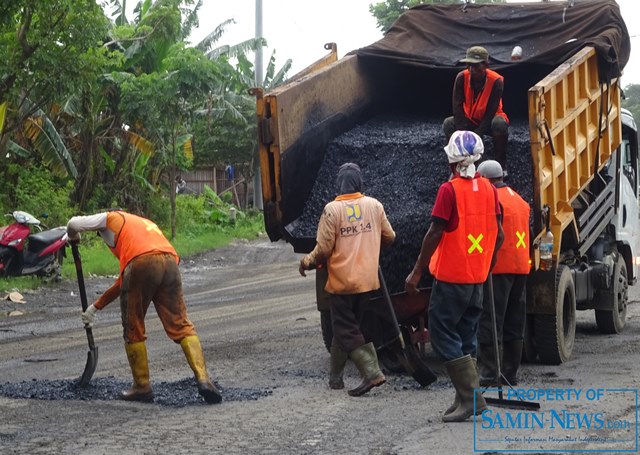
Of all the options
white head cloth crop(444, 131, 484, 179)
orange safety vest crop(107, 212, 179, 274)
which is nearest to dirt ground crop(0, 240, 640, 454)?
orange safety vest crop(107, 212, 179, 274)

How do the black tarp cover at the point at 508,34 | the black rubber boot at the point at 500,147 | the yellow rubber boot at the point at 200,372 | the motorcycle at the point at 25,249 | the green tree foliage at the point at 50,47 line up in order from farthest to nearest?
1. the motorcycle at the point at 25,249
2. the green tree foliage at the point at 50,47
3. the black tarp cover at the point at 508,34
4. the black rubber boot at the point at 500,147
5. the yellow rubber boot at the point at 200,372

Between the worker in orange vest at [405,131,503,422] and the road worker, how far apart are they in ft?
3.47

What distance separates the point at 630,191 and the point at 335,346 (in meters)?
5.32

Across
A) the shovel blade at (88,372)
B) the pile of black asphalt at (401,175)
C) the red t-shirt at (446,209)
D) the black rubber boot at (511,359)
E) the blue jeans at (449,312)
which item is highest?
the red t-shirt at (446,209)

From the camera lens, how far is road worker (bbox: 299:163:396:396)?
7.76m

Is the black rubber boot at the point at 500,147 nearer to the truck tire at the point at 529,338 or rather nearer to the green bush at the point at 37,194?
the truck tire at the point at 529,338

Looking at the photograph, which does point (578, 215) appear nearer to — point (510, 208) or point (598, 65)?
point (598, 65)

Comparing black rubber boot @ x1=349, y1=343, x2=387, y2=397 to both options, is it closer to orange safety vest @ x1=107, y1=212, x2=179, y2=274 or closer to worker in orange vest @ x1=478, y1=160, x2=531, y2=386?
worker in orange vest @ x1=478, y1=160, x2=531, y2=386

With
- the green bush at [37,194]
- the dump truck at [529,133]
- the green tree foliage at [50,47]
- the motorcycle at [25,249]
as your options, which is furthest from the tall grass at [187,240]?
the dump truck at [529,133]

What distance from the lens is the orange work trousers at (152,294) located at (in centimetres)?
738

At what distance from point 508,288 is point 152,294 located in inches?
99.3

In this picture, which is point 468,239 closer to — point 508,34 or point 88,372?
point 88,372

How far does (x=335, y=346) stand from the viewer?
26.0 feet

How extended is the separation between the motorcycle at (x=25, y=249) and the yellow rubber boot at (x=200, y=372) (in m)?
7.61
